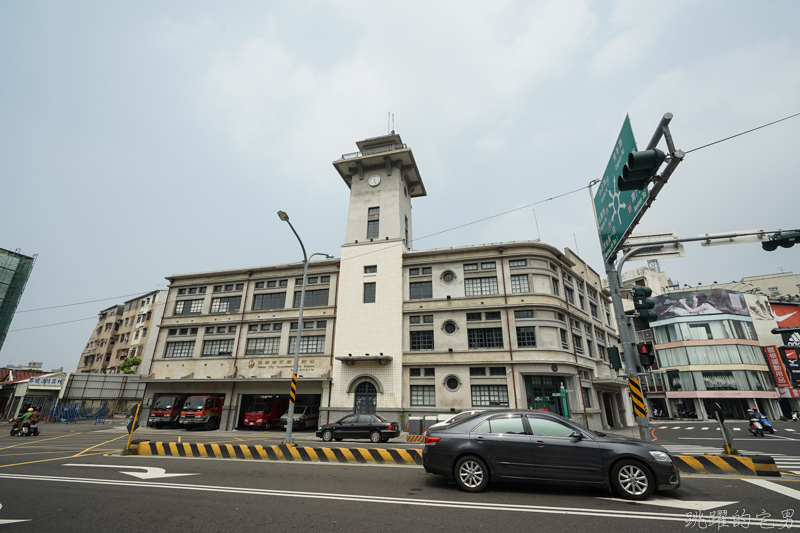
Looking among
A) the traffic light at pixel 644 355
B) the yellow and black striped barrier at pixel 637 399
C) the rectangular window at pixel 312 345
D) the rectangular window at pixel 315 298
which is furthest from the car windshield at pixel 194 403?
the traffic light at pixel 644 355

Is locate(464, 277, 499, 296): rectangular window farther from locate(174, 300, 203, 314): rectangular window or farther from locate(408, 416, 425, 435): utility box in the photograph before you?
locate(174, 300, 203, 314): rectangular window

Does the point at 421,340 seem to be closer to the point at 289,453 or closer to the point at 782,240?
the point at 289,453

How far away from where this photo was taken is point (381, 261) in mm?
29953

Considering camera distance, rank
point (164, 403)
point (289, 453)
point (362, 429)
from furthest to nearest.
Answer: point (164, 403), point (362, 429), point (289, 453)

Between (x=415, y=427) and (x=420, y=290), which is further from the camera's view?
(x=420, y=290)

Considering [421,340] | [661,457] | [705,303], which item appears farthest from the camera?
[705,303]

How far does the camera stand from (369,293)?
29.5 meters

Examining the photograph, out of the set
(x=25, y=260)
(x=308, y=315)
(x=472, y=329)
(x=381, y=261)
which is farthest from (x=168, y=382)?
(x=25, y=260)

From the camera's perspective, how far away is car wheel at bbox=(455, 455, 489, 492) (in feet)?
23.8

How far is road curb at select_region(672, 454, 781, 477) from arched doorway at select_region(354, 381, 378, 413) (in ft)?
66.4

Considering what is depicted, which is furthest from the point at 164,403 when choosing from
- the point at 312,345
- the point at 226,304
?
the point at 312,345

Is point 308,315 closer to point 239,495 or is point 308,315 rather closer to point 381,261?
point 381,261

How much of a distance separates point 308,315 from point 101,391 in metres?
29.0

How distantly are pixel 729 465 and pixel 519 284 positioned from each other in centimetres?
1867
